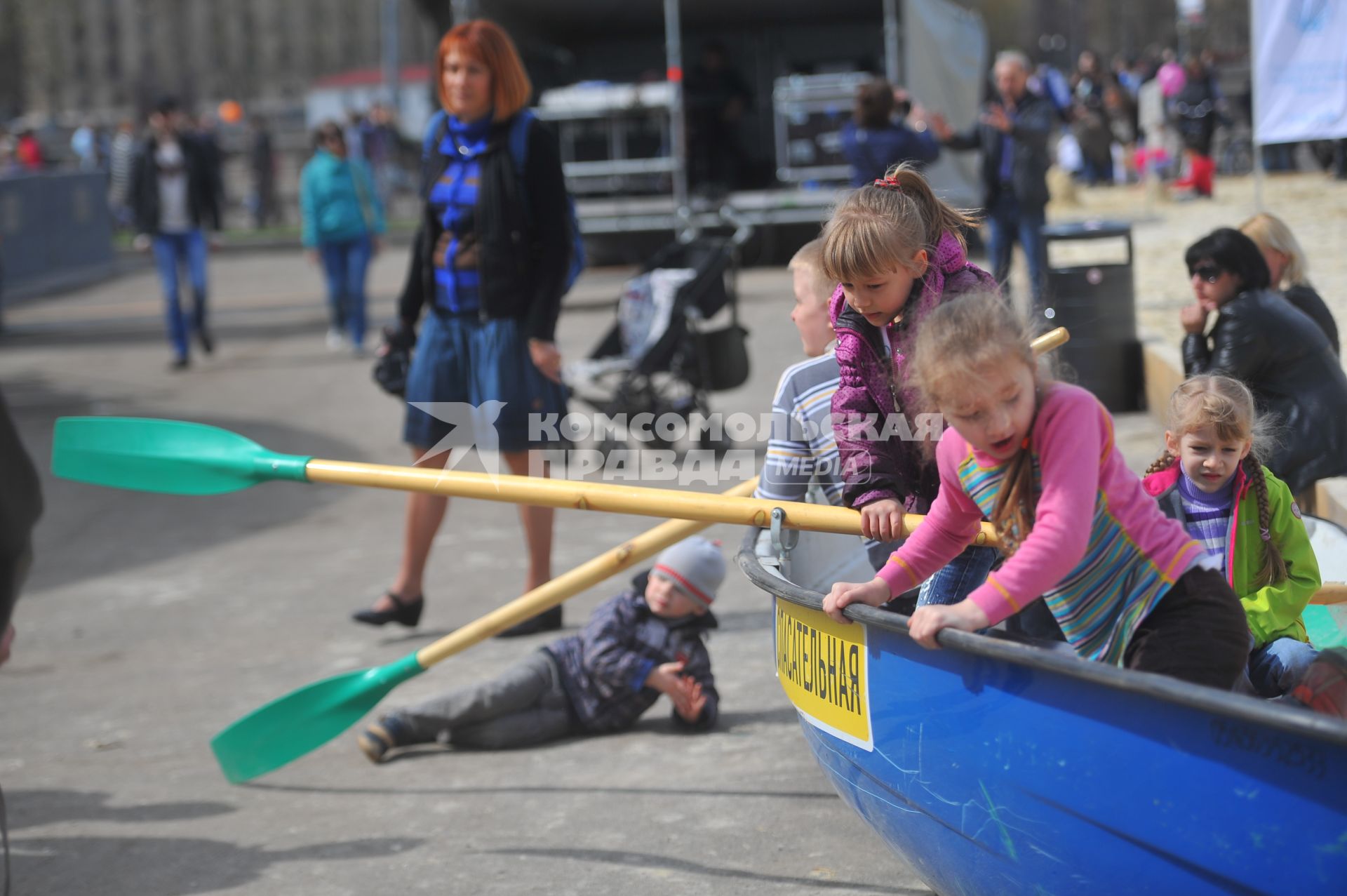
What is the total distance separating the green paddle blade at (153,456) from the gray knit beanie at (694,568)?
1.11 meters

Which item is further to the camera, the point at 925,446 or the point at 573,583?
the point at 573,583

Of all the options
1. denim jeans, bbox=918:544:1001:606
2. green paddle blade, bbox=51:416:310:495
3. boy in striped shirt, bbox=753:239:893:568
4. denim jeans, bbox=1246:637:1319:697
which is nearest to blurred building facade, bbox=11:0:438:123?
green paddle blade, bbox=51:416:310:495

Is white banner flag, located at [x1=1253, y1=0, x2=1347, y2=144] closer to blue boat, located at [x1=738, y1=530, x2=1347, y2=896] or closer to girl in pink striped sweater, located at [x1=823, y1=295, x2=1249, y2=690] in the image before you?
girl in pink striped sweater, located at [x1=823, y1=295, x2=1249, y2=690]

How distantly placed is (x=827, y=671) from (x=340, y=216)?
30.2ft

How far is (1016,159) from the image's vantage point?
9.97 m

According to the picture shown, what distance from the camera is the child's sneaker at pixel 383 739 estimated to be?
13.9 feet

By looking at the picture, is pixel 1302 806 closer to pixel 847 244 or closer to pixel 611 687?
pixel 847 244

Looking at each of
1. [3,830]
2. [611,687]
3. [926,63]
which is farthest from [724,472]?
[926,63]

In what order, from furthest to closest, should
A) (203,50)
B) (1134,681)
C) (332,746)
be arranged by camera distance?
(203,50)
(332,746)
(1134,681)

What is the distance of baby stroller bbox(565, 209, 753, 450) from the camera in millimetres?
7789

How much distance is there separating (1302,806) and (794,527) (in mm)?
1369

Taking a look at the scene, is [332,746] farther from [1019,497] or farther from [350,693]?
[1019,497]

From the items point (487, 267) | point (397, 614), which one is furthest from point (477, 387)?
point (397, 614)

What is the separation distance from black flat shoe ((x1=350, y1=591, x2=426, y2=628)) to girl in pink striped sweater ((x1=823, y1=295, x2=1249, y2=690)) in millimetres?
3105
